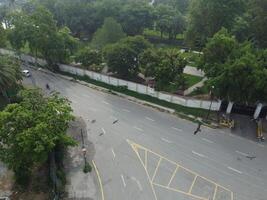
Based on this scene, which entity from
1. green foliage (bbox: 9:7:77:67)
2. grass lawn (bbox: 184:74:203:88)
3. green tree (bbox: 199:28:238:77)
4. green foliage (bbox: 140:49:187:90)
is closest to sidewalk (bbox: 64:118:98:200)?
green foliage (bbox: 140:49:187:90)

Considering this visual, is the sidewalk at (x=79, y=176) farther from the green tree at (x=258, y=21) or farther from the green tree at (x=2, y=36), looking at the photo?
the green tree at (x=258, y=21)

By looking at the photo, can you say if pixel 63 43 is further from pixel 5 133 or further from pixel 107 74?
pixel 5 133

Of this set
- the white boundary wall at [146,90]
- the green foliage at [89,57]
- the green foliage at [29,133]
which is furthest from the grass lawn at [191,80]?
the green foliage at [29,133]

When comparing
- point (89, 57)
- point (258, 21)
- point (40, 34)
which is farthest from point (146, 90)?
point (258, 21)

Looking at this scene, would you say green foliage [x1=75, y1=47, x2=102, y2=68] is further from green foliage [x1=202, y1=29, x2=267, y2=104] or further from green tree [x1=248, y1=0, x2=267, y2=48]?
green tree [x1=248, y1=0, x2=267, y2=48]

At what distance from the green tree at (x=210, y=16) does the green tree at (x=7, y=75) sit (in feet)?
116

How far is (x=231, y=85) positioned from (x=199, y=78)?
16006mm

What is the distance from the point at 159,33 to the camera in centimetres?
9144

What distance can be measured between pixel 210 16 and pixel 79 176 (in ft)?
134

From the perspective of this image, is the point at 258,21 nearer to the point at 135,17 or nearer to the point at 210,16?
the point at 210,16

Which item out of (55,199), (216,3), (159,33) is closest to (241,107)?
(216,3)

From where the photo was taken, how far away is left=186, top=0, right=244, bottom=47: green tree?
6200 centimetres

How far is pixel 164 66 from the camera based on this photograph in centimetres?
5369

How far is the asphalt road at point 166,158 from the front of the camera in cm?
3744
